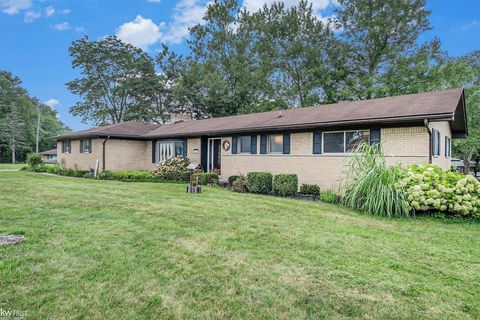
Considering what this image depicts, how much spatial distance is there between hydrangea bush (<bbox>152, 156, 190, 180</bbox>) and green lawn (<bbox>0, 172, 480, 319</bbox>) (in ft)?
28.1

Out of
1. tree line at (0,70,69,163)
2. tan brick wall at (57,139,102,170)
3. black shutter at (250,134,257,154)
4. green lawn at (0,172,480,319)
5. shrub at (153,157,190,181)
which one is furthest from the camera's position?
tree line at (0,70,69,163)

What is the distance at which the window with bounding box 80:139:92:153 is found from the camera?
19250mm

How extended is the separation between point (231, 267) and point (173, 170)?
1208cm

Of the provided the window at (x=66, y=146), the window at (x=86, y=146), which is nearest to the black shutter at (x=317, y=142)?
the window at (x=86, y=146)

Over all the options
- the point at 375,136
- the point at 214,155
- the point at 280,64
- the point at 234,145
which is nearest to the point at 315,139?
the point at 375,136

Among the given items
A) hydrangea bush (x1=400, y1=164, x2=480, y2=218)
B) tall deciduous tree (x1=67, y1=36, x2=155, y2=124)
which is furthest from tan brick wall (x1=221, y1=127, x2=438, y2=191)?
tall deciduous tree (x1=67, y1=36, x2=155, y2=124)

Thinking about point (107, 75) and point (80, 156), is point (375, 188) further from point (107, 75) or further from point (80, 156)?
point (107, 75)

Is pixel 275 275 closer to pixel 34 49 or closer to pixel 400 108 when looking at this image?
pixel 400 108

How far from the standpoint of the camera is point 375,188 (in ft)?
25.6

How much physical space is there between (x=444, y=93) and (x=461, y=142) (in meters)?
15.1

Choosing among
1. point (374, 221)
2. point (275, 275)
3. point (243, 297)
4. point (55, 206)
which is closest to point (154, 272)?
point (243, 297)

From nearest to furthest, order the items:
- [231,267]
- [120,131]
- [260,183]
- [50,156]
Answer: [231,267], [260,183], [120,131], [50,156]

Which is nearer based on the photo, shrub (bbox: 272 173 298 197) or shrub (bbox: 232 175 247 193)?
shrub (bbox: 272 173 298 197)

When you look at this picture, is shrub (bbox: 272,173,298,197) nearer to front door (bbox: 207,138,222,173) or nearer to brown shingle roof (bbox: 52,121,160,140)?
front door (bbox: 207,138,222,173)
